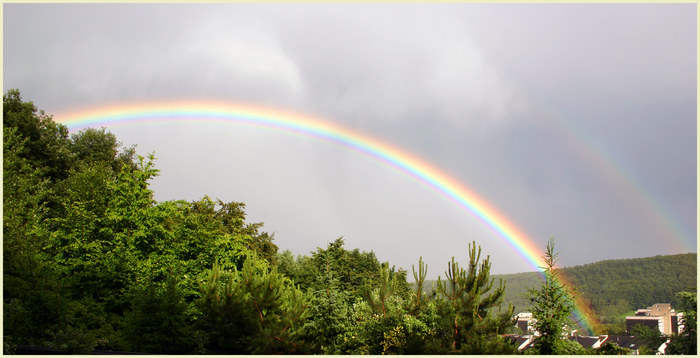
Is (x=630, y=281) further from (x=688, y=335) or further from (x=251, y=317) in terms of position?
(x=251, y=317)

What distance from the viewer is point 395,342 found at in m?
13.2

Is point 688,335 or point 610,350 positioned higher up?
point 688,335

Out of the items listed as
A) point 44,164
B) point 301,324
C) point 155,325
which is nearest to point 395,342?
point 301,324

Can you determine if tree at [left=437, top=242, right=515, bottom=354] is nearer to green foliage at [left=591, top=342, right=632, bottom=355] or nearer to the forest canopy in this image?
the forest canopy

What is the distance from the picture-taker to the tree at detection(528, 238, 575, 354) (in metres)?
12.3

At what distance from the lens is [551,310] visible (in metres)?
12.5

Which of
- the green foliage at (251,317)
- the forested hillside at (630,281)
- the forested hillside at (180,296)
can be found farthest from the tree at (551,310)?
the forested hillside at (630,281)

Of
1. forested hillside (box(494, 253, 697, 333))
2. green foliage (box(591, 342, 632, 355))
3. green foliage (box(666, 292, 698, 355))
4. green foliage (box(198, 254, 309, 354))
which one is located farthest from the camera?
forested hillside (box(494, 253, 697, 333))

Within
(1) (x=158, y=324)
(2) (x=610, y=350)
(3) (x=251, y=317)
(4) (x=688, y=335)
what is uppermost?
(3) (x=251, y=317)

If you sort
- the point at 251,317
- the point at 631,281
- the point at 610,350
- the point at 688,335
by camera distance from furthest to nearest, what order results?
1. the point at 631,281
2. the point at 251,317
3. the point at 688,335
4. the point at 610,350

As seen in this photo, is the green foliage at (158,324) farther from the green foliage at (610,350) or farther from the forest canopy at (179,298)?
the green foliage at (610,350)

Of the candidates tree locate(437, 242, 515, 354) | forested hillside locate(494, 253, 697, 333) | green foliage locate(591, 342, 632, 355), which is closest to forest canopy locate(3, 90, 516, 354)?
tree locate(437, 242, 515, 354)

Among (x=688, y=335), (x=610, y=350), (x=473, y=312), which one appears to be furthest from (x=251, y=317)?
(x=688, y=335)

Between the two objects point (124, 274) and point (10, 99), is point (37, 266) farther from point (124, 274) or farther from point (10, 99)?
point (10, 99)
